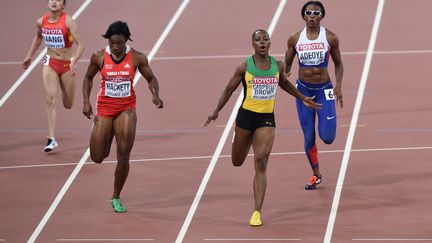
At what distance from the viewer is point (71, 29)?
18781 mm

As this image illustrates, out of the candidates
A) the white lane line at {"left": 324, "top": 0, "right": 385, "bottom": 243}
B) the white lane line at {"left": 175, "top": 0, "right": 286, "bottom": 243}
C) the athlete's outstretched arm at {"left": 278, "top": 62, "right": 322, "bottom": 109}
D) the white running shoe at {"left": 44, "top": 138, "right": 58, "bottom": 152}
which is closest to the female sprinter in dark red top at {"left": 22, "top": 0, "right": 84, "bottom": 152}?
the white running shoe at {"left": 44, "top": 138, "right": 58, "bottom": 152}

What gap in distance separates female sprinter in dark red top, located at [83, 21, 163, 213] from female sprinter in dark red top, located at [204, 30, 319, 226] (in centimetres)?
99

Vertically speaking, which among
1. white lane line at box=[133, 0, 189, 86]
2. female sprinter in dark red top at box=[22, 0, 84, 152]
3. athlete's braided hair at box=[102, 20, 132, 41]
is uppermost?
athlete's braided hair at box=[102, 20, 132, 41]

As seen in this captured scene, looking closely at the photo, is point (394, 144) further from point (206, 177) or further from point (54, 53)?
point (54, 53)

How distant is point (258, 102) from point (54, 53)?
4430 mm

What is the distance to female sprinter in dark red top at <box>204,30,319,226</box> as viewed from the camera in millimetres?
15258

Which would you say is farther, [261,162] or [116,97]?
[116,97]

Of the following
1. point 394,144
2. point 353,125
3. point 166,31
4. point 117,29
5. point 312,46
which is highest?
point 117,29

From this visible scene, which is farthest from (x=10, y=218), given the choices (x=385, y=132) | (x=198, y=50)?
(x=198, y=50)

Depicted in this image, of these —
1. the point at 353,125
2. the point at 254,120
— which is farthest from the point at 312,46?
the point at 353,125

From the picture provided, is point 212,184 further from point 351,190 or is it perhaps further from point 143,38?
point 143,38

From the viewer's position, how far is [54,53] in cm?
1881

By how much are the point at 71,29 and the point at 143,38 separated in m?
4.67

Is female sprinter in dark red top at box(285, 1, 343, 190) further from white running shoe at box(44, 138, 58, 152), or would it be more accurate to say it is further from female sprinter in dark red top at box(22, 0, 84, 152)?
white running shoe at box(44, 138, 58, 152)
